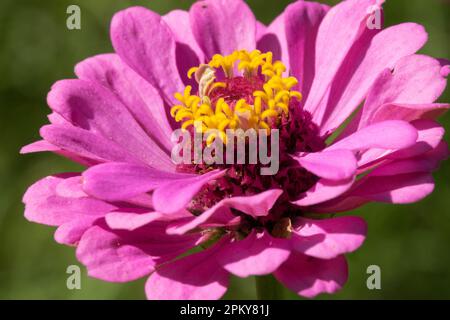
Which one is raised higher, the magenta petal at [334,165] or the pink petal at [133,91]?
the pink petal at [133,91]

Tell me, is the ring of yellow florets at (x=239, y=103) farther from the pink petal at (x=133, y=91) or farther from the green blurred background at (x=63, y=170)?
the green blurred background at (x=63, y=170)

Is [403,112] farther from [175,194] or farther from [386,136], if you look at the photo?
[175,194]

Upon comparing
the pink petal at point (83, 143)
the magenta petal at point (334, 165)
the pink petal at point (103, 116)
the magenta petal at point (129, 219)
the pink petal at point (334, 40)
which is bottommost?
the magenta petal at point (129, 219)

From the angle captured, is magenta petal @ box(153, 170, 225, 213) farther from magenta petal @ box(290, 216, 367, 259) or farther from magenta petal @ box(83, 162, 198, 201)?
magenta petal @ box(290, 216, 367, 259)

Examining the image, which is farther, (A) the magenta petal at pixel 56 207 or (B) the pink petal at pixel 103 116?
(B) the pink petal at pixel 103 116

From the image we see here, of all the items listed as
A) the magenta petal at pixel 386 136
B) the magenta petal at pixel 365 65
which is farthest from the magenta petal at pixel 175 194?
the magenta petal at pixel 365 65

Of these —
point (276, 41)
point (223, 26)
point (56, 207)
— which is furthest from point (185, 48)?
point (56, 207)

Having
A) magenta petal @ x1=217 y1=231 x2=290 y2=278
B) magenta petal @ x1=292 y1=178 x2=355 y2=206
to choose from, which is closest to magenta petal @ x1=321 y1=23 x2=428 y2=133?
magenta petal @ x1=292 y1=178 x2=355 y2=206

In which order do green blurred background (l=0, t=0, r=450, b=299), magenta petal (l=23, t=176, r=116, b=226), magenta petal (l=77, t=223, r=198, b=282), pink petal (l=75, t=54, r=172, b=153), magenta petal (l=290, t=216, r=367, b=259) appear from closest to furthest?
magenta petal (l=290, t=216, r=367, b=259) < magenta petal (l=77, t=223, r=198, b=282) < magenta petal (l=23, t=176, r=116, b=226) < pink petal (l=75, t=54, r=172, b=153) < green blurred background (l=0, t=0, r=450, b=299)
